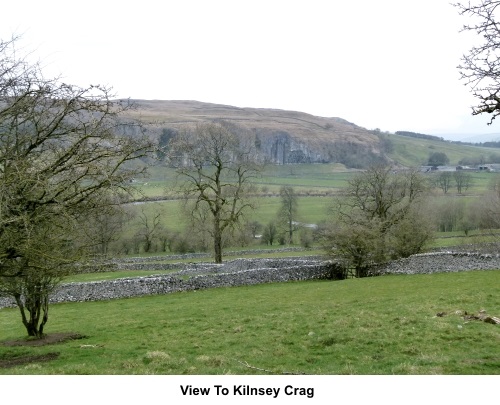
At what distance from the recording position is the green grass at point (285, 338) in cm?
966

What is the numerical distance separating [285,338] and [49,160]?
7720 mm

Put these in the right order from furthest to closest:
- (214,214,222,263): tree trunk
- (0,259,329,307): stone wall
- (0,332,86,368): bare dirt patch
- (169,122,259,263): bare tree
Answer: (214,214,222,263): tree trunk, (169,122,259,263): bare tree, (0,259,329,307): stone wall, (0,332,86,368): bare dirt patch

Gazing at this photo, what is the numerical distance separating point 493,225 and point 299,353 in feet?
176

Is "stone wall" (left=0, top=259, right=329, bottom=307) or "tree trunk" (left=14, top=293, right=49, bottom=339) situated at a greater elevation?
"tree trunk" (left=14, top=293, right=49, bottom=339)

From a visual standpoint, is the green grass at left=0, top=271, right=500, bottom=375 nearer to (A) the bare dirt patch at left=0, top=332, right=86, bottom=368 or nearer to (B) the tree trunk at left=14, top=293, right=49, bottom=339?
(A) the bare dirt patch at left=0, top=332, right=86, bottom=368

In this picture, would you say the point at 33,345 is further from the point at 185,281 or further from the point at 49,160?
the point at 185,281

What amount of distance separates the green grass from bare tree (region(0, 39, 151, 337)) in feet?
9.23

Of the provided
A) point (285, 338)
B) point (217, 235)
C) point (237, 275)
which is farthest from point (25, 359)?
point (217, 235)

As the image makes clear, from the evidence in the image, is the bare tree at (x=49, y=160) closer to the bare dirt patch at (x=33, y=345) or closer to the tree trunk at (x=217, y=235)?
the bare dirt patch at (x=33, y=345)

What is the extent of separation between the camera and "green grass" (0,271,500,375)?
31.7 ft

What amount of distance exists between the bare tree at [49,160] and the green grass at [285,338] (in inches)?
Result: 111

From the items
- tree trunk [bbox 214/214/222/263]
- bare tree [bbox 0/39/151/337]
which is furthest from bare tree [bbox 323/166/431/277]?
bare tree [bbox 0/39/151/337]

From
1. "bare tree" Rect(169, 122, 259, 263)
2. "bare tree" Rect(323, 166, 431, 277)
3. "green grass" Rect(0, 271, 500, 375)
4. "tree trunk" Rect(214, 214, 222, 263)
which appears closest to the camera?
"green grass" Rect(0, 271, 500, 375)

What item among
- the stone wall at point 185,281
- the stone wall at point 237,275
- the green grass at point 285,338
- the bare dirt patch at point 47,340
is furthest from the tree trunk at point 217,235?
the bare dirt patch at point 47,340
